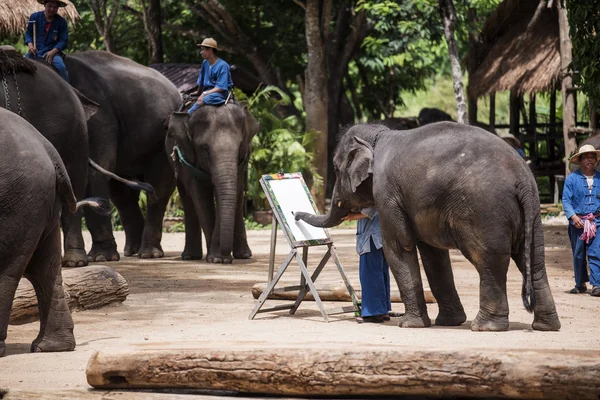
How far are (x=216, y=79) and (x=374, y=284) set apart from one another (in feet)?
21.2

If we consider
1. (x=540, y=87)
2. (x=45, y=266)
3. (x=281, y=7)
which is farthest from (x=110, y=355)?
(x=281, y=7)

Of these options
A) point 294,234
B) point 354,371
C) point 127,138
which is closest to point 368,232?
point 294,234

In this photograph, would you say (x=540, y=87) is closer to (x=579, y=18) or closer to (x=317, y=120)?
(x=317, y=120)

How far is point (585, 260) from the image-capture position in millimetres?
11742

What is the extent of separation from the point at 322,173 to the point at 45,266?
680 inches

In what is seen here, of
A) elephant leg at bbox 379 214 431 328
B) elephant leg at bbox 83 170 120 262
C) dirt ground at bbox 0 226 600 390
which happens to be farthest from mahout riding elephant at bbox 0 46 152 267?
elephant leg at bbox 379 214 431 328

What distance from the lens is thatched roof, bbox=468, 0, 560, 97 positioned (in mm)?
22406

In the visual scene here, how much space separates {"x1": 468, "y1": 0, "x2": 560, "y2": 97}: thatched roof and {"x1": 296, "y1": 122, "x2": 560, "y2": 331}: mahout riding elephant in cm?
1364

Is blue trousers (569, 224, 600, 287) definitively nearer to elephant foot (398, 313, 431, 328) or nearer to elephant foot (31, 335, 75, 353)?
elephant foot (398, 313, 431, 328)

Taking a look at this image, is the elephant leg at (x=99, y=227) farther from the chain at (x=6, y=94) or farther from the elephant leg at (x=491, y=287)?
the elephant leg at (x=491, y=287)

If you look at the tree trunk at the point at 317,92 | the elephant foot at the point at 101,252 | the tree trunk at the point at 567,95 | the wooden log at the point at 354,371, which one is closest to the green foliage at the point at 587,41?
the tree trunk at the point at 567,95

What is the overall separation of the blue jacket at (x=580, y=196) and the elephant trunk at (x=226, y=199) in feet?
14.8

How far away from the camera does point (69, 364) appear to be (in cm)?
734

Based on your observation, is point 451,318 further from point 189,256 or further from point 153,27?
point 153,27
